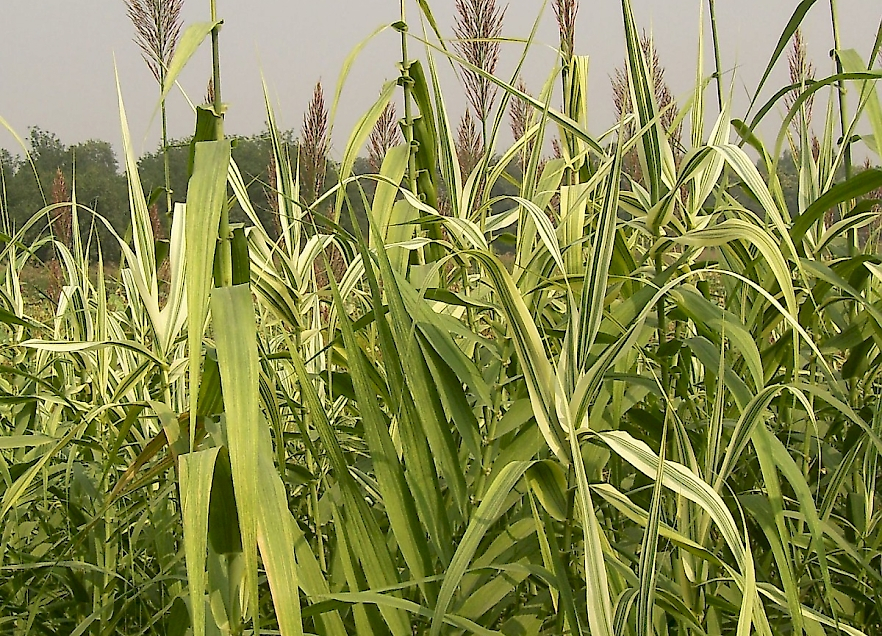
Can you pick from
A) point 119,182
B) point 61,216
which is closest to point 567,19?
point 61,216

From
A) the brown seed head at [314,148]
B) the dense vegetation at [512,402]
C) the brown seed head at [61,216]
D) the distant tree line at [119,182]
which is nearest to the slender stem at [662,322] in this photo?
the dense vegetation at [512,402]

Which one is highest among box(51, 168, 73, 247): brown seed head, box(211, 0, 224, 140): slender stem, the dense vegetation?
box(51, 168, 73, 247): brown seed head

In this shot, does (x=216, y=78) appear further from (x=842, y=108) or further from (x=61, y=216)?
(x=61, y=216)

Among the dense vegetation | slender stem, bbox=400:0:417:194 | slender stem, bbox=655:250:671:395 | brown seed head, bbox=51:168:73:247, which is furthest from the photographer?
brown seed head, bbox=51:168:73:247

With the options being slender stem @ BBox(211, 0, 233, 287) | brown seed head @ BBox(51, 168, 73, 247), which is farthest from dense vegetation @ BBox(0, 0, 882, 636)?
brown seed head @ BBox(51, 168, 73, 247)

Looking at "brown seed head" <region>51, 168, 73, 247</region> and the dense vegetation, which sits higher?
"brown seed head" <region>51, 168, 73, 247</region>

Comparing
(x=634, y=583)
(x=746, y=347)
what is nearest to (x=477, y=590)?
(x=634, y=583)

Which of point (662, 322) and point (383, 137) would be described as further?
point (383, 137)

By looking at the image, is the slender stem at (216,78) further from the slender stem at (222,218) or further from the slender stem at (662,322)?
the slender stem at (662,322)

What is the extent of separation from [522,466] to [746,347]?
0.16 m

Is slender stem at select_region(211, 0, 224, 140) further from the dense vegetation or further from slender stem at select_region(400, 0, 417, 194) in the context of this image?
slender stem at select_region(400, 0, 417, 194)

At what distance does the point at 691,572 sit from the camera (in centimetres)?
49

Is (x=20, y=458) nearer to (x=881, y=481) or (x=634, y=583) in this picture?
(x=634, y=583)

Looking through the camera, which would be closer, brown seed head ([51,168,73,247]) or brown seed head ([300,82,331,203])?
brown seed head ([300,82,331,203])
